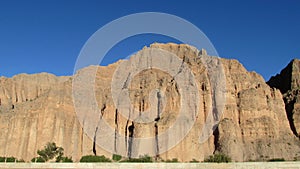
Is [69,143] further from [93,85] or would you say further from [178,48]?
[178,48]

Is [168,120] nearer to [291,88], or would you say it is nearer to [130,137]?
[130,137]

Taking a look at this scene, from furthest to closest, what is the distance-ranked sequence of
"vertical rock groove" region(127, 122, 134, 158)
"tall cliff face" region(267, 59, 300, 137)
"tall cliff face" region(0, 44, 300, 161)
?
"tall cliff face" region(267, 59, 300, 137)
"vertical rock groove" region(127, 122, 134, 158)
"tall cliff face" region(0, 44, 300, 161)

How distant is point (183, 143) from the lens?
9306 cm

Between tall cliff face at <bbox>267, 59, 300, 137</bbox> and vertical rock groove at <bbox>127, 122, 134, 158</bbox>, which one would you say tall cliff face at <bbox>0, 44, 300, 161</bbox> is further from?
tall cliff face at <bbox>267, 59, 300, 137</bbox>

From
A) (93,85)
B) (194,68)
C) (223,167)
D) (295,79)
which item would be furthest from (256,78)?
(223,167)

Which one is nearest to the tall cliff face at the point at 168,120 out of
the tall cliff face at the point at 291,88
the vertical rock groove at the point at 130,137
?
the vertical rock groove at the point at 130,137

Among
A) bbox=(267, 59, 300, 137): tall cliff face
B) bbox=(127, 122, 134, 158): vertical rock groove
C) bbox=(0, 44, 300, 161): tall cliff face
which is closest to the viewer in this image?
bbox=(0, 44, 300, 161): tall cliff face

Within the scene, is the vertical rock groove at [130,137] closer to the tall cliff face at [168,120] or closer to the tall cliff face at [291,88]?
the tall cliff face at [168,120]

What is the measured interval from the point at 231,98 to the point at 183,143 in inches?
964

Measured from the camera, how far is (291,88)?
124688 millimetres

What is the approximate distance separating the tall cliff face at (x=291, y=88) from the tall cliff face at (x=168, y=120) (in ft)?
7.42

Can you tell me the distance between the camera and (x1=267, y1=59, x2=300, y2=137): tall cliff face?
354 ft

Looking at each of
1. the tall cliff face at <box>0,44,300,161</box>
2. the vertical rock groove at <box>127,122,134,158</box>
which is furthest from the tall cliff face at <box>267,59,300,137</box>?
the vertical rock groove at <box>127,122,134,158</box>

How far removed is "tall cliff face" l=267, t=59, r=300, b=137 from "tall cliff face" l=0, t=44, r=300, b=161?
7.42 ft
